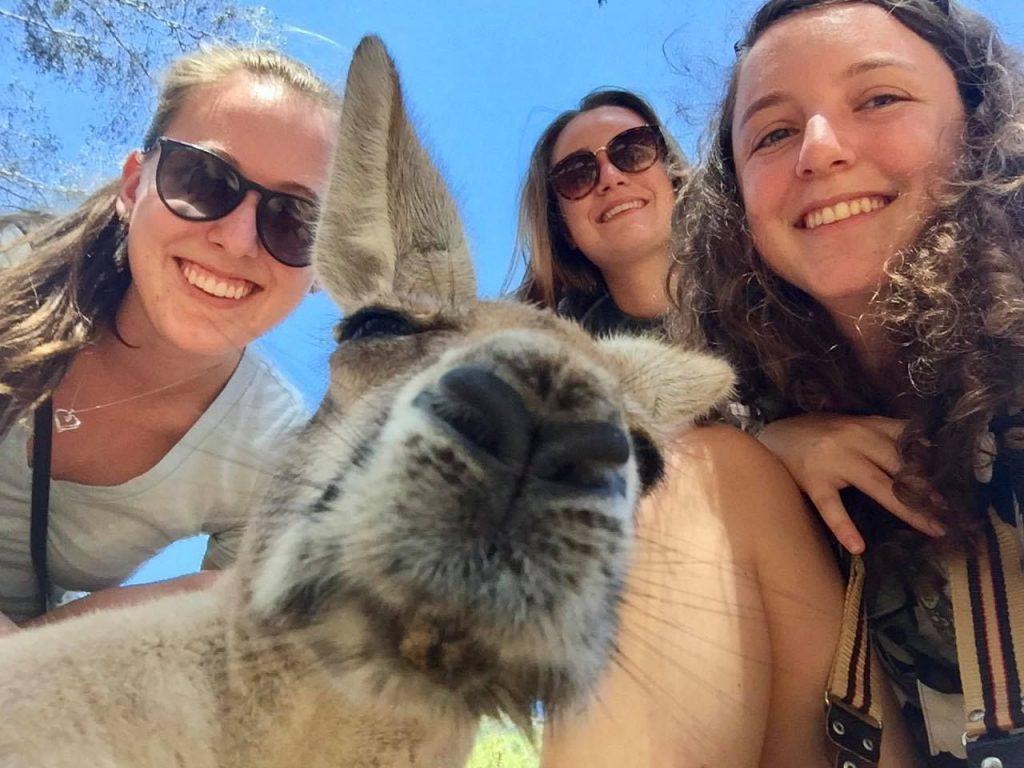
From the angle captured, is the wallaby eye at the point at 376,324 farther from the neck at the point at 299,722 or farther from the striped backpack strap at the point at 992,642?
the striped backpack strap at the point at 992,642

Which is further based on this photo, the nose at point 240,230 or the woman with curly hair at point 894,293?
the nose at point 240,230

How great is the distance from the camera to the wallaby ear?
1913mm

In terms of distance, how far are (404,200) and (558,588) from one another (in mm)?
1172

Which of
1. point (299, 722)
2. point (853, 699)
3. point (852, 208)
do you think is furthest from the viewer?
point (852, 208)

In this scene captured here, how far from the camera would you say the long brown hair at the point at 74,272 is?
Answer: 2.67 meters

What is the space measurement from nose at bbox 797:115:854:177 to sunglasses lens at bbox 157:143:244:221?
183 cm

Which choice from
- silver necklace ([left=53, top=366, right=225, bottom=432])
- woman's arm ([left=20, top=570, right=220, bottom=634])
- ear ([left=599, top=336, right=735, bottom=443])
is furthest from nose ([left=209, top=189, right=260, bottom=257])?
ear ([left=599, top=336, right=735, bottom=443])

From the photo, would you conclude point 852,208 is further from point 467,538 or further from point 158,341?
point 158,341

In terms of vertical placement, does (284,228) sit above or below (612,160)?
below

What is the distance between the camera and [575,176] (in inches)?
175

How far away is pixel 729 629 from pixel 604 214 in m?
2.57

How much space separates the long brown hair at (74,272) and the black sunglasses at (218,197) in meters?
0.48

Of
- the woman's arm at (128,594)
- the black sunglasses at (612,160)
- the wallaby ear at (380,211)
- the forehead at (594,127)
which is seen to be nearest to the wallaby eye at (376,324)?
the wallaby ear at (380,211)

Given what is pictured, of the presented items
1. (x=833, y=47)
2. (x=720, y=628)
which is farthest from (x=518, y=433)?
(x=833, y=47)
